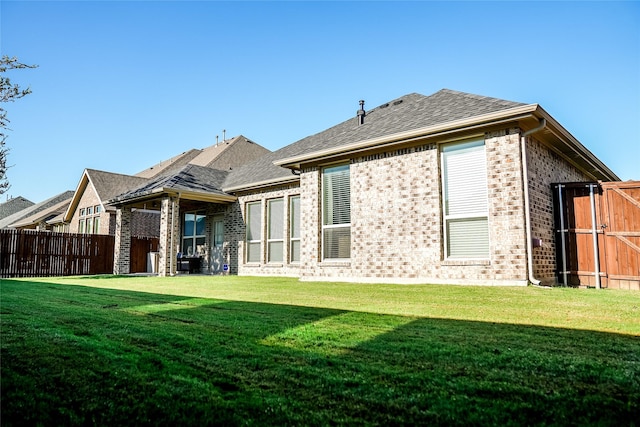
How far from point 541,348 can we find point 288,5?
29.7ft

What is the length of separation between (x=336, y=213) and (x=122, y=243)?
36.4 ft

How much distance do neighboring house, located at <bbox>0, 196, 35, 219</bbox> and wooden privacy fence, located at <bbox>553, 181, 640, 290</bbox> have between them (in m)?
56.6

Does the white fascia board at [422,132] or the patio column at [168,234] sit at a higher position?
the white fascia board at [422,132]

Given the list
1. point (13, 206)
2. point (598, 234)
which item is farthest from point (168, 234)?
point (13, 206)

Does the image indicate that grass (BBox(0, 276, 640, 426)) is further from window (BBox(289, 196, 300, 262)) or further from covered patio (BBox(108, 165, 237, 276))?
covered patio (BBox(108, 165, 237, 276))

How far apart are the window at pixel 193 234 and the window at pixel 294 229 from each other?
4.97 meters

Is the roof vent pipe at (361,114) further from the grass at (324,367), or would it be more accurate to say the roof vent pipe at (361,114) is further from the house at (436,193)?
the grass at (324,367)

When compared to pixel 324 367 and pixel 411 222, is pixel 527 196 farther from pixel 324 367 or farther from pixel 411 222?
pixel 324 367

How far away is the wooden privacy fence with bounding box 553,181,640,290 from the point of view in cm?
809

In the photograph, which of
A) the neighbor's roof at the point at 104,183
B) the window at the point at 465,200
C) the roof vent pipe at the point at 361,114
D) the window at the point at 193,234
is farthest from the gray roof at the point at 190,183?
the window at the point at 465,200

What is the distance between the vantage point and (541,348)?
3059mm

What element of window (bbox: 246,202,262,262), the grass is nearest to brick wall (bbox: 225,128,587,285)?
the grass

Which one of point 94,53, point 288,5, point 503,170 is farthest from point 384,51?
point 94,53

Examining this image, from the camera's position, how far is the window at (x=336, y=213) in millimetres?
10391
